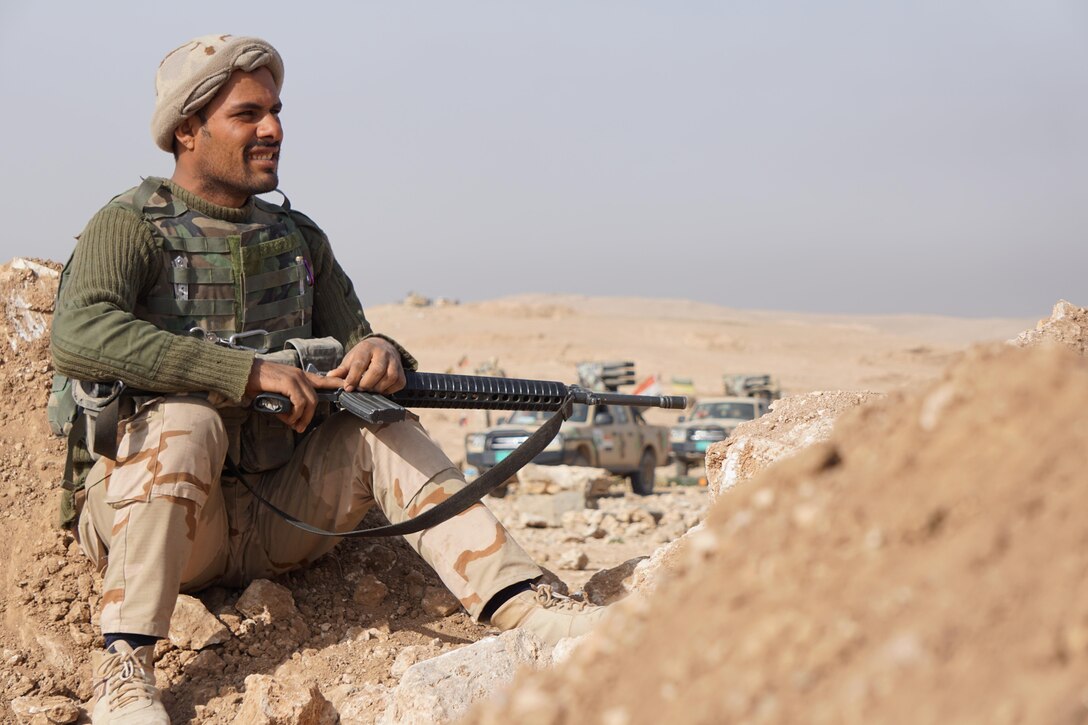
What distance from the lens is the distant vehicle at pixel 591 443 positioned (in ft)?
50.7

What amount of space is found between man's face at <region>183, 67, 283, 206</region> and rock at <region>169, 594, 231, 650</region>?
4.34 feet

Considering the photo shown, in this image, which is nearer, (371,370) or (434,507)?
(434,507)

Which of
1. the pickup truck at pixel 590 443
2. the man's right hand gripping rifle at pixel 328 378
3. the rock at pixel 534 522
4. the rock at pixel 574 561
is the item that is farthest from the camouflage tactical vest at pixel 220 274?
the pickup truck at pixel 590 443

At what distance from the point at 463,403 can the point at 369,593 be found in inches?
29.9

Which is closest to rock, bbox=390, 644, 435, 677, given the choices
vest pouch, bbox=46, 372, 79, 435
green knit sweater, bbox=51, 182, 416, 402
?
green knit sweater, bbox=51, 182, 416, 402

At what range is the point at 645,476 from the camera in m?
16.8

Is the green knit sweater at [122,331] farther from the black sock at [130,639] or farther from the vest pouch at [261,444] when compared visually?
the black sock at [130,639]

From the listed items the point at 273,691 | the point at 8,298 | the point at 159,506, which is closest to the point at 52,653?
the point at 159,506

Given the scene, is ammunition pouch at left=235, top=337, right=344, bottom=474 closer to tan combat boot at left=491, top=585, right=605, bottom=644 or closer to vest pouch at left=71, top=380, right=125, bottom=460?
vest pouch at left=71, top=380, right=125, bottom=460

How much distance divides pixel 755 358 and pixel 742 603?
→ 1827 inches

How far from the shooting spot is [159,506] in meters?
3.11

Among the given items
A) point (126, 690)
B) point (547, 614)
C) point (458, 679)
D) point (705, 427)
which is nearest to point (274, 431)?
point (126, 690)

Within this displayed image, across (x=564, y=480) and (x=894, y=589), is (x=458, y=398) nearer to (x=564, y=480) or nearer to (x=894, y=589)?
(x=894, y=589)

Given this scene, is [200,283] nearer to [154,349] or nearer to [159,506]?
[154,349]
